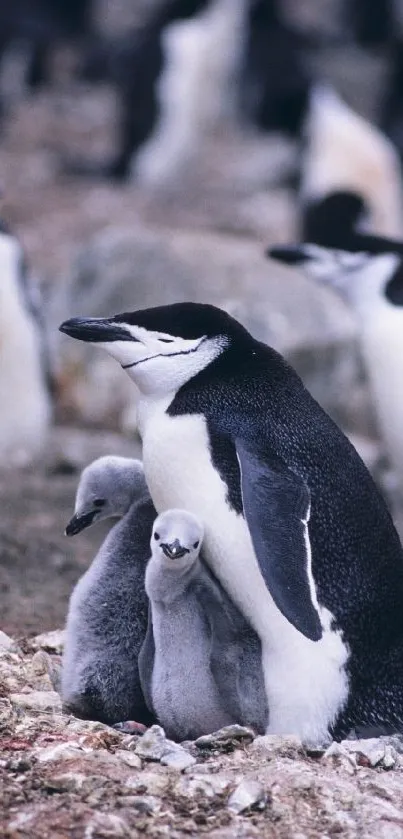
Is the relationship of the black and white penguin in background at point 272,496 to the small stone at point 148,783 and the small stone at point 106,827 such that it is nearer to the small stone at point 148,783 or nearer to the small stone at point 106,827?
the small stone at point 148,783

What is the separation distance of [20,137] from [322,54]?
4.37m

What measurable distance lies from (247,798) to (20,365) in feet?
16.5

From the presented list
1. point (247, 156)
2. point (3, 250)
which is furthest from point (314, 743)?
point (247, 156)

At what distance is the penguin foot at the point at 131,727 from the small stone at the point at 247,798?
0.52 metres

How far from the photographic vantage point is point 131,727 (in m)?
3.82

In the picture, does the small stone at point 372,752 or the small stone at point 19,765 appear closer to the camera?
the small stone at point 19,765

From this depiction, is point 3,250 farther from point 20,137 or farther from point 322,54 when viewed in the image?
point 322,54

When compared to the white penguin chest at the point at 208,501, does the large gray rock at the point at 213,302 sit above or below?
below

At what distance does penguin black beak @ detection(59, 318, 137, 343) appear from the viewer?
3934 mm

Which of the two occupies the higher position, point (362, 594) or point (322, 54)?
point (322, 54)

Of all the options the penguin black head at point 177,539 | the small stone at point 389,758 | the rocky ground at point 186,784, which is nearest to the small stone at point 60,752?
the rocky ground at point 186,784

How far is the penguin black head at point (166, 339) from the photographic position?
3918 mm

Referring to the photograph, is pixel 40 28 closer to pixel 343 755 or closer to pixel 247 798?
pixel 343 755

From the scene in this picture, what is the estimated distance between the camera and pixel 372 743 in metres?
3.76
